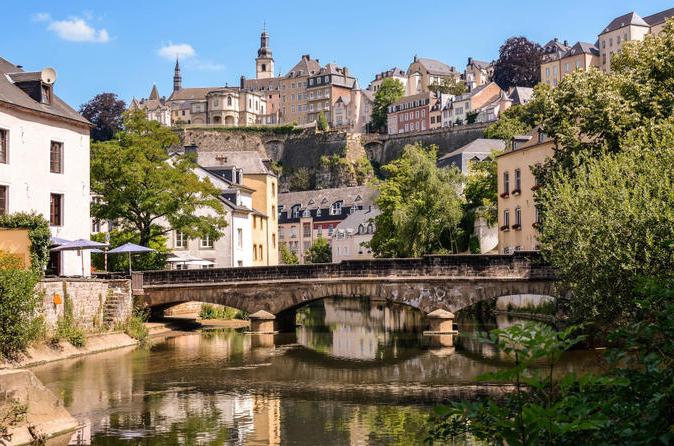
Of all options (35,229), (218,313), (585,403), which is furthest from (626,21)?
(585,403)

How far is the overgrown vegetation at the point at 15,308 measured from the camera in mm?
28641

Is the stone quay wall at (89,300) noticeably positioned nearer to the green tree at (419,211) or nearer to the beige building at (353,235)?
the green tree at (419,211)

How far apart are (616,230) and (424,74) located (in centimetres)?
15179

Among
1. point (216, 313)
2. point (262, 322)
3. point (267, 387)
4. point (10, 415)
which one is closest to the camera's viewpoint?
point (10, 415)

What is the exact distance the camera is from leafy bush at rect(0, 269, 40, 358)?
2862cm

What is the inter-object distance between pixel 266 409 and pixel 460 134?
4233 inches

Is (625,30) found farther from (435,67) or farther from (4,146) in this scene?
(4,146)

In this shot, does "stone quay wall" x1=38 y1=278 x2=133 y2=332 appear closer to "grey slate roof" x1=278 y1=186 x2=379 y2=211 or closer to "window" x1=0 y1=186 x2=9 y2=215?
"window" x1=0 y1=186 x2=9 y2=215

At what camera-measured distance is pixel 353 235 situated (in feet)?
321

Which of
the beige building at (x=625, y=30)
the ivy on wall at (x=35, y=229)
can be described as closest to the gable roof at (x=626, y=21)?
the beige building at (x=625, y=30)

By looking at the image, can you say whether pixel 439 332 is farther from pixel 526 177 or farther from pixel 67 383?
pixel 67 383

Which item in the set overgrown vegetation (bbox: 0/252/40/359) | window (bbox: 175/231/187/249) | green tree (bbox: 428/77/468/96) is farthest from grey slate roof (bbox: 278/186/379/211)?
overgrown vegetation (bbox: 0/252/40/359)

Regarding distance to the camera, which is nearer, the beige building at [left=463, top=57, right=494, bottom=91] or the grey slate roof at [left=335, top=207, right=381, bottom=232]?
the grey slate roof at [left=335, top=207, right=381, bottom=232]

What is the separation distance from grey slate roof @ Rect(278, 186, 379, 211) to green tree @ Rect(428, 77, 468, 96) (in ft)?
153
